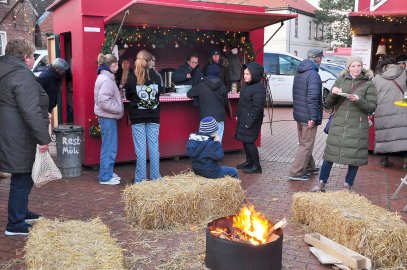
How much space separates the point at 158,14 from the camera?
740cm

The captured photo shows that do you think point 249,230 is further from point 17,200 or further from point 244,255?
point 17,200

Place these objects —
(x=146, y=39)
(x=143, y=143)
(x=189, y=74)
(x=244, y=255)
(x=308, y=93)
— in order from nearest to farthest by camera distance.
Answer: (x=244, y=255) → (x=143, y=143) → (x=308, y=93) → (x=189, y=74) → (x=146, y=39)

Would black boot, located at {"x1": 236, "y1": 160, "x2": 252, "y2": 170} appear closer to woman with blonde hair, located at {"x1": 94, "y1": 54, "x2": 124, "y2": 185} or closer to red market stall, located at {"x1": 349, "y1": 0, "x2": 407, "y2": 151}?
woman with blonde hair, located at {"x1": 94, "y1": 54, "x2": 124, "y2": 185}

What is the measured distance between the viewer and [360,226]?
4.19m

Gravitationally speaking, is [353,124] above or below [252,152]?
above

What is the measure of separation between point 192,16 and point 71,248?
17.1ft

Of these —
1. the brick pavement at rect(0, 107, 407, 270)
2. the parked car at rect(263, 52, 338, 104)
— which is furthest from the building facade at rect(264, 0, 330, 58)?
the brick pavement at rect(0, 107, 407, 270)

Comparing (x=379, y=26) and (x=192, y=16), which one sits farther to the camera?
(x=379, y=26)

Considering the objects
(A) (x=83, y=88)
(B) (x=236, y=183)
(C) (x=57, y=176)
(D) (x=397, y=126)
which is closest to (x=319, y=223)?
(B) (x=236, y=183)

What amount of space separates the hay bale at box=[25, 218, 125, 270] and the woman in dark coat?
4.03 meters

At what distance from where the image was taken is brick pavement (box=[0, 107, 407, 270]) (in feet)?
14.3

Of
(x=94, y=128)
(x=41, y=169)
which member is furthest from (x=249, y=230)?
(x=94, y=128)

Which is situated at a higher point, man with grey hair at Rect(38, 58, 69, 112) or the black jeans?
man with grey hair at Rect(38, 58, 69, 112)

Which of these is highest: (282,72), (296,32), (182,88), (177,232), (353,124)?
(296,32)
